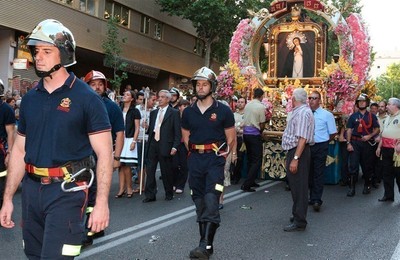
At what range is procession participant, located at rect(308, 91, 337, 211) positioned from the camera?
27.7 feet

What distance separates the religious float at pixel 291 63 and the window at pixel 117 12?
1554 cm

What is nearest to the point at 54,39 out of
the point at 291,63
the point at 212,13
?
the point at 291,63

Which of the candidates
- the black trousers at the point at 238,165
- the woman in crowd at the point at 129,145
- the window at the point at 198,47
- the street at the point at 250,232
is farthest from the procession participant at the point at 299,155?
the window at the point at 198,47

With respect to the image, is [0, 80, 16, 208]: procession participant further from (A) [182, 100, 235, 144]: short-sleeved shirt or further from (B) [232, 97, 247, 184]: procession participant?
(B) [232, 97, 247, 184]: procession participant

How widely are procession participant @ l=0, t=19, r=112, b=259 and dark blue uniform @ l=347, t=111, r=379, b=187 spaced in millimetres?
7544

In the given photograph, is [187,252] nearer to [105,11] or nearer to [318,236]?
[318,236]

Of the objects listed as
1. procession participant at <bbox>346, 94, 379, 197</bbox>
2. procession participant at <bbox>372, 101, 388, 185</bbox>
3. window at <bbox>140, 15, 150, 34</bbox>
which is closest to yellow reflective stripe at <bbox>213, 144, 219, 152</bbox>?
procession participant at <bbox>346, 94, 379, 197</bbox>

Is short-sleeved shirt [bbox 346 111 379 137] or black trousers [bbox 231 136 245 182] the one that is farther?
black trousers [bbox 231 136 245 182]

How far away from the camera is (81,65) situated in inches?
1227

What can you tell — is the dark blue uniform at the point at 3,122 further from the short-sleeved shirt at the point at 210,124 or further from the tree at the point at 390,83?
the tree at the point at 390,83

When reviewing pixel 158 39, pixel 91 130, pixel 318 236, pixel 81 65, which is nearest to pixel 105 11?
pixel 81 65

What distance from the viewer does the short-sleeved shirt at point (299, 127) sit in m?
6.87

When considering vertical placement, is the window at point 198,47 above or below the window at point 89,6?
above

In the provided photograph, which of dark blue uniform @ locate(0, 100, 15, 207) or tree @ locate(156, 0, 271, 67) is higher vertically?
tree @ locate(156, 0, 271, 67)
